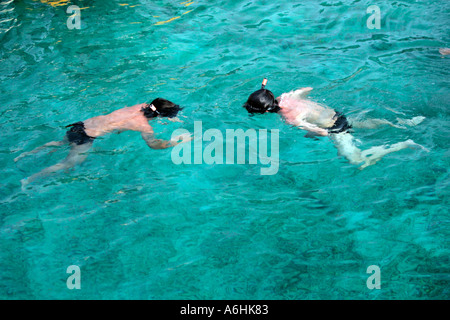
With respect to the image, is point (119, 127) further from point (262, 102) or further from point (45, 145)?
point (262, 102)

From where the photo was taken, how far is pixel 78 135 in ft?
19.0

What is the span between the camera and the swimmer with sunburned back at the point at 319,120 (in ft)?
17.6

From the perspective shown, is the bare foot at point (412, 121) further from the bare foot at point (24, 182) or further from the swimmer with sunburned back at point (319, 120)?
the bare foot at point (24, 182)

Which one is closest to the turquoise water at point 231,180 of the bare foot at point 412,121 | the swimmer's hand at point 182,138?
the bare foot at point 412,121

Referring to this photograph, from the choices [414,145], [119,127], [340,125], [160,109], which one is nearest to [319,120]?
[340,125]

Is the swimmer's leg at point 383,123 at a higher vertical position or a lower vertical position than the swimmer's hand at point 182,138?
higher

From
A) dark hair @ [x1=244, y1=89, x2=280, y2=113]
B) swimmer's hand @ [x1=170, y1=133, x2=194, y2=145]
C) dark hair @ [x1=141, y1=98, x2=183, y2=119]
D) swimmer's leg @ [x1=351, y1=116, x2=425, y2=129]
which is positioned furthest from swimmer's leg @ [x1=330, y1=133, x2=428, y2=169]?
dark hair @ [x1=141, y1=98, x2=183, y2=119]

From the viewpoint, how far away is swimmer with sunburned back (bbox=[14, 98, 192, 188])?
577cm

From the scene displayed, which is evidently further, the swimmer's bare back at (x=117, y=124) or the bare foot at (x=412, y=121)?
the swimmer's bare back at (x=117, y=124)

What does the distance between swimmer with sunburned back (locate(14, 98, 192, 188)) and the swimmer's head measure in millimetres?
1034

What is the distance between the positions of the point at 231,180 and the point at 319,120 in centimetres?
161

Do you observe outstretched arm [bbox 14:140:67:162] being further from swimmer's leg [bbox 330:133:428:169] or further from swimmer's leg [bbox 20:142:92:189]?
swimmer's leg [bbox 330:133:428:169]
